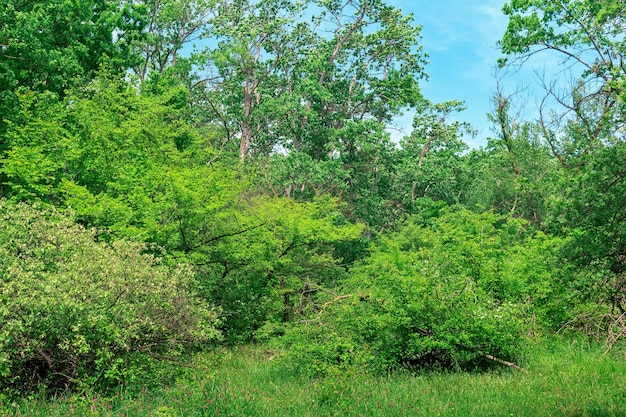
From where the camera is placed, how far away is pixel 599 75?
32.4ft

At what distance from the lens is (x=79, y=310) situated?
863 centimetres

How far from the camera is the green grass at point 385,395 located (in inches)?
313

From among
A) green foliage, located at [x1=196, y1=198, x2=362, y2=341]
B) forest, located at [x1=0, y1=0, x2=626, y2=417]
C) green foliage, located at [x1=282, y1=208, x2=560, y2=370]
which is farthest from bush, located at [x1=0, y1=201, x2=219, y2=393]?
green foliage, located at [x1=196, y1=198, x2=362, y2=341]

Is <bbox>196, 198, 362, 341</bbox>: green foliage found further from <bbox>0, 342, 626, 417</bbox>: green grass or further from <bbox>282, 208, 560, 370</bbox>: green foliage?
<bbox>0, 342, 626, 417</bbox>: green grass

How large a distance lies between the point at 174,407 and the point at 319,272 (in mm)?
13848

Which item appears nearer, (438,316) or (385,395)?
(385,395)

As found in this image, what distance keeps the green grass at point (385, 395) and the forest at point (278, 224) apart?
0.08 m

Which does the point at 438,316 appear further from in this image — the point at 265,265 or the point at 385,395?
the point at 265,265

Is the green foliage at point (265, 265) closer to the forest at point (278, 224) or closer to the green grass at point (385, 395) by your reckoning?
the forest at point (278, 224)

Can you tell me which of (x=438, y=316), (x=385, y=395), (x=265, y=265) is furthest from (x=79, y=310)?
(x=265, y=265)

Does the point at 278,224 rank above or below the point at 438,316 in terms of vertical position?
above

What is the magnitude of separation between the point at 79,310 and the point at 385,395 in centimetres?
516

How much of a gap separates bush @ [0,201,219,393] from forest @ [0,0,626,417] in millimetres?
51

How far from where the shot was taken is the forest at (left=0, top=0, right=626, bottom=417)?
28.5ft
